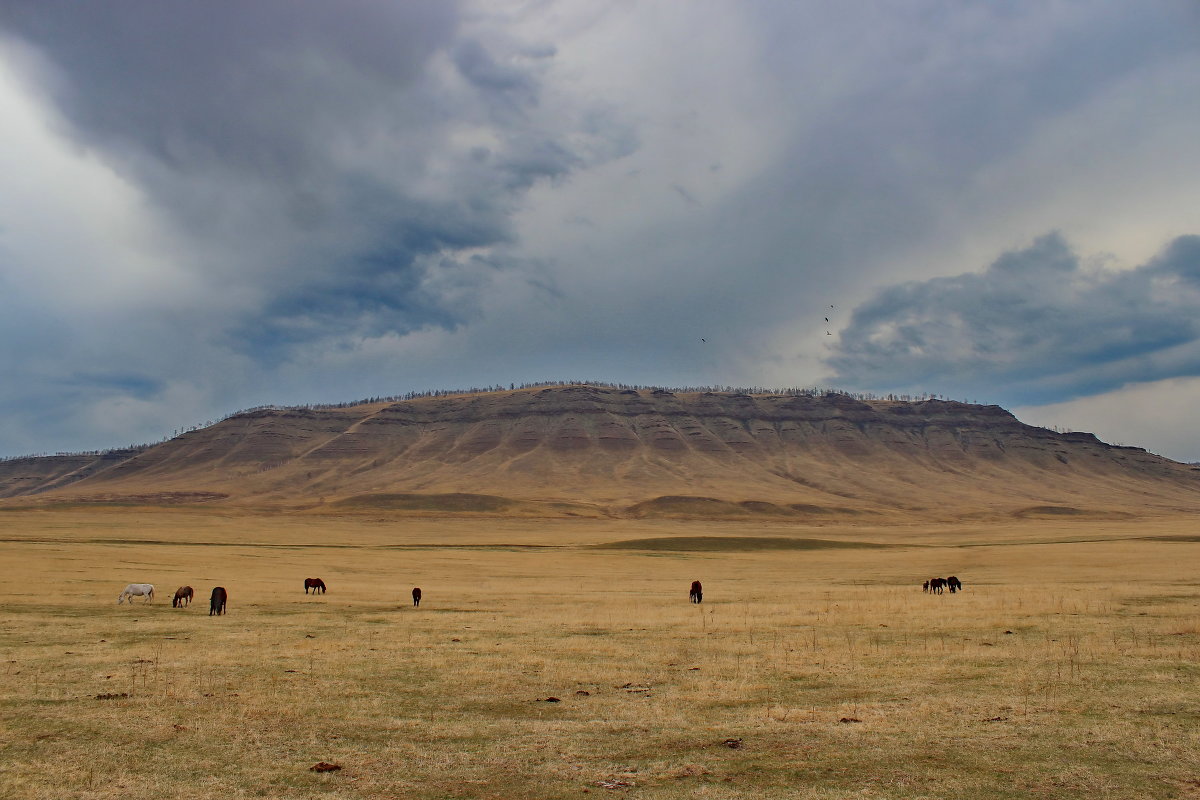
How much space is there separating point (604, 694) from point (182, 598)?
2802 centimetres

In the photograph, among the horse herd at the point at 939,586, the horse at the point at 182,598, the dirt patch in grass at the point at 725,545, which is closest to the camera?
the horse at the point at 182,598

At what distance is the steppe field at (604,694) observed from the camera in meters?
12.1

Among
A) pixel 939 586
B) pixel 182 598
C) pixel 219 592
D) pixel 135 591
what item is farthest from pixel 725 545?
pixel 219 592

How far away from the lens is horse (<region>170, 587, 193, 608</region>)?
1375 inches

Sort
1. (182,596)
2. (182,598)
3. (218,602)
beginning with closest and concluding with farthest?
(218,602)
(182,596)
(182,598)

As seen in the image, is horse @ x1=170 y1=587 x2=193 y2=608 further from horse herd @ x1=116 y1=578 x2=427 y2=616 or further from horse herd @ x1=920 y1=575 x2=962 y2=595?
horse herd @ x1=920 y1=575 x2=962 y2=595

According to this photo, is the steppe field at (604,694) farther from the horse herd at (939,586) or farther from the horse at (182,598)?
the horse herd at (939,586)

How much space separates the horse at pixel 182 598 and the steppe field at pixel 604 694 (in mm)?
905

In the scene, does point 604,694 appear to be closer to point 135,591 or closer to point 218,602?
point 218,602

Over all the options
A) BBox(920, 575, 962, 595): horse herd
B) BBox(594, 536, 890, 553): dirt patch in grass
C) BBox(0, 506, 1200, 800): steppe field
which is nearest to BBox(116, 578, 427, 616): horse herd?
BBox(0, 506, 1200, 800): steppe field

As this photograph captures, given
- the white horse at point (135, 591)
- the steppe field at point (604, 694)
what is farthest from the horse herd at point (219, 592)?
the steppe field at point (604, 694)

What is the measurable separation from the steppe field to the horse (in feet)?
2.97

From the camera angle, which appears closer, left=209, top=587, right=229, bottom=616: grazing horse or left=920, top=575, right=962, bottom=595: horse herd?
left=209, top=587, right=229, bottom=616: grazing horse

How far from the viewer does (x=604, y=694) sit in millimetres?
18062
